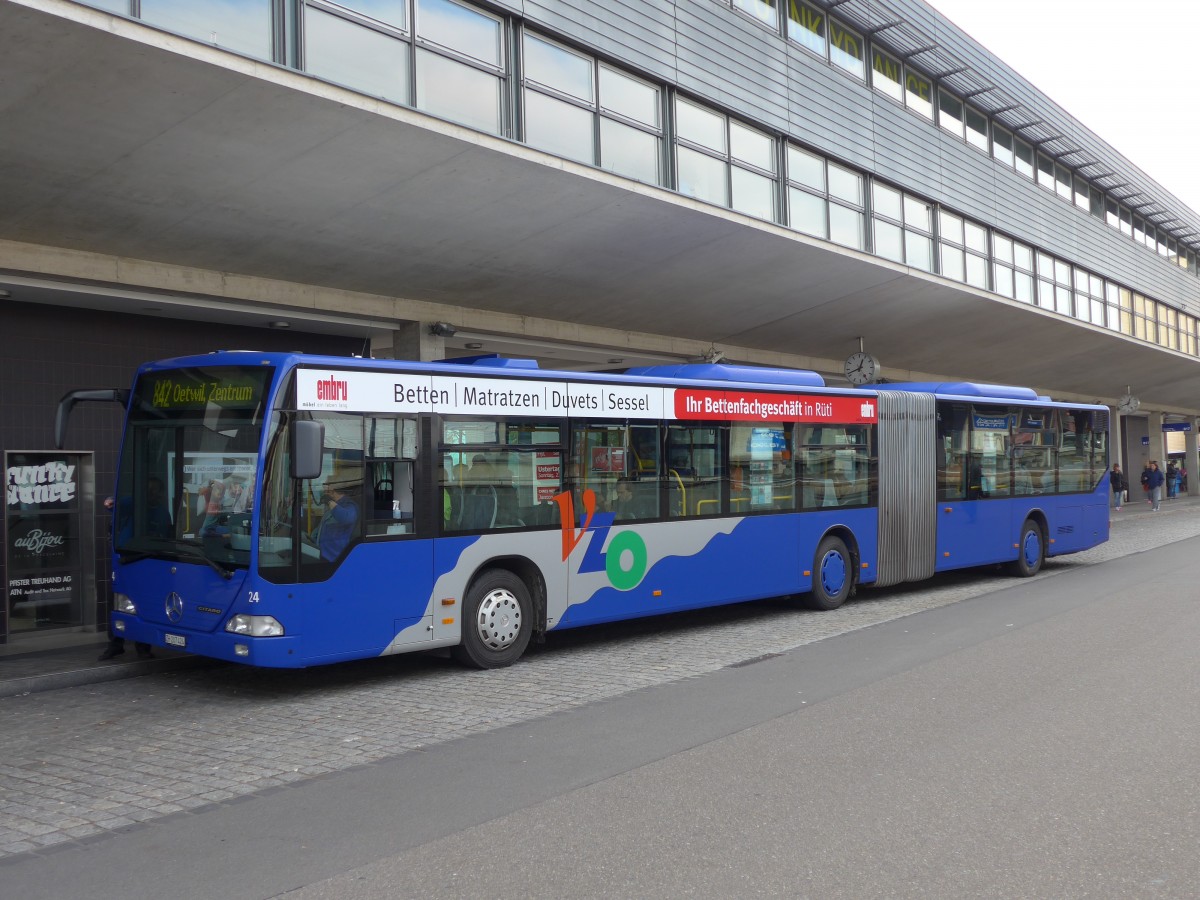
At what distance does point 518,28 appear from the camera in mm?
13148

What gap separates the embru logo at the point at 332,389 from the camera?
8.60m

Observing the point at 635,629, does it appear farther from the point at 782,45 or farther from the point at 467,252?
the point at 782,45

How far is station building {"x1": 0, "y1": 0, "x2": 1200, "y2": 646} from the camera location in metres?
9.62

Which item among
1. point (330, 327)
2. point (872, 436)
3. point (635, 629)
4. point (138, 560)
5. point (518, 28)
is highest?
point (518, 28)

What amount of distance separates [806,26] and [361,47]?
10.8 metres

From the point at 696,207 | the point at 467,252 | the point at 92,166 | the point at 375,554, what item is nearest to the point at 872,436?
the point at 696,207

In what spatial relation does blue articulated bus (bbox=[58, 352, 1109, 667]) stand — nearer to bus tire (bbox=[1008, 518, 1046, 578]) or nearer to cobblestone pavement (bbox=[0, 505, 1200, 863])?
cobblestone pavement (bbox=[0, 505, 1200, 863])

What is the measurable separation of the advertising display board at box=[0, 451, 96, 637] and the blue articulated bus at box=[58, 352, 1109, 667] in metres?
3.09

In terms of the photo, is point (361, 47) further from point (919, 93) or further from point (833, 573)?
point (919, 93)

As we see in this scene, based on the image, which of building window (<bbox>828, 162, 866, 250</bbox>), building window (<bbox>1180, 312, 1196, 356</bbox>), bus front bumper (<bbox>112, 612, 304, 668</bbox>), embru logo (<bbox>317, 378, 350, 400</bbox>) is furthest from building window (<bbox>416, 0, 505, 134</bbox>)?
building window (<bbox>1180, 312, 1196, 356</bbox>)

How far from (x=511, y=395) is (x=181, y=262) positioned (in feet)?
14.7

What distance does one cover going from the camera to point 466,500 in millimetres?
9648

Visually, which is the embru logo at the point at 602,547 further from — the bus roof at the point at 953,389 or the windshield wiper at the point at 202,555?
the bus roof at the point at 953,389

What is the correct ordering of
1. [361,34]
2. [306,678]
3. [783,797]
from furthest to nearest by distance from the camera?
[361,34], [306,678], [783,797]
